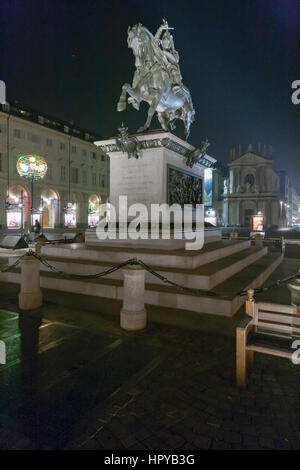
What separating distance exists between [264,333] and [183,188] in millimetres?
8005

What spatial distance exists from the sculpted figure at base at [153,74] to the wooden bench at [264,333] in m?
8.38

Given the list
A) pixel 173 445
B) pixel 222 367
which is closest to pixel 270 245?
pixel 222 367

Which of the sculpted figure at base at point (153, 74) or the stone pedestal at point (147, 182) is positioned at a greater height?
the sculpted figure at base at point (153, 74)

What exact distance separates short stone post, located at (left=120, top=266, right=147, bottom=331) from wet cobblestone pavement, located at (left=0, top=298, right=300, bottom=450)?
284 millimetres

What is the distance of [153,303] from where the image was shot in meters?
6.67

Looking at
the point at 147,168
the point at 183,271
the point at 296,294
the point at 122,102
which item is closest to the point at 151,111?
the point at 122,102

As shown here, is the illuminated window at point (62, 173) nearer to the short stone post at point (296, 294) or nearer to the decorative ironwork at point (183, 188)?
the decorative ironwork at point (183, 188)

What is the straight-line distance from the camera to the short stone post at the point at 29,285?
6930 mm

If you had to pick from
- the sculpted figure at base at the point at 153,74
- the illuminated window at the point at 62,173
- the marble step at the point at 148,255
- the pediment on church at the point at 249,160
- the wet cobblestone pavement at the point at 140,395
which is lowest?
the wet cobblestone pavement at the point at 140,395

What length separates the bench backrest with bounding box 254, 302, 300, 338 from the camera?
4055 millimetres

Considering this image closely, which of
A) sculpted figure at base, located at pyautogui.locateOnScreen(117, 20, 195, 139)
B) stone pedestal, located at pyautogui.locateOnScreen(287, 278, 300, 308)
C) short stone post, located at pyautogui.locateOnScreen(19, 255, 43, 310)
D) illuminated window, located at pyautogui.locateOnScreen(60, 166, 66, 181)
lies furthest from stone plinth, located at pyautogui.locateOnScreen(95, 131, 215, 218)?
illuminated window, located at pyautogui.locateOnScreen(60, 166, 66, 181)

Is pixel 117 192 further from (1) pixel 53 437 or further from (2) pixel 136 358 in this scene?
(1) pixel 53 437

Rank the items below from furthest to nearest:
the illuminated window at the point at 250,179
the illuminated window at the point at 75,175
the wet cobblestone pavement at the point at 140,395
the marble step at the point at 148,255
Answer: the illuminated window at the point at 250,179, the illuminated window at the point at 75,175, the marble step at the point at 148,255, the wet cobblestone pavement at the point at 140,395

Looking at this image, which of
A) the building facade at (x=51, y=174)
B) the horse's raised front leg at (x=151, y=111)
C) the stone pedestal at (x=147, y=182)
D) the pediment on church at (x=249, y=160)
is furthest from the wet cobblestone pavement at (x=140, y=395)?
the pediment on church at (x=249, y=160)
